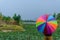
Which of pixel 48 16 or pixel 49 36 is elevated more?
pixel 48 16


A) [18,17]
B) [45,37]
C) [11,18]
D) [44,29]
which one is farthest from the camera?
[11,18]

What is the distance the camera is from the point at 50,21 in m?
2.11

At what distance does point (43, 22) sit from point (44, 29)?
0.06 metres

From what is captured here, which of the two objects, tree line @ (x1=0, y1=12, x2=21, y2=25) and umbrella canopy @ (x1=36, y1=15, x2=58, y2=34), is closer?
umbrella canopy @ (x1=36, y1=15, x2=58, y2=34)

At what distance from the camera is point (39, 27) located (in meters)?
2.15

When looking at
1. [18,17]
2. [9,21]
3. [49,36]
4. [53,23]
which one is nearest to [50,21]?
[53,23]

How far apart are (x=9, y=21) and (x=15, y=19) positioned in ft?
2.34

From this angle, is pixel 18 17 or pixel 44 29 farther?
pixel 18 17

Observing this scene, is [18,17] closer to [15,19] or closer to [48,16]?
[15,19]

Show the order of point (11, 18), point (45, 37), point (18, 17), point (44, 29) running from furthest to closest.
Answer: point (11, 18) → point (18, 17) → point (44, 29) → point (45, 37)

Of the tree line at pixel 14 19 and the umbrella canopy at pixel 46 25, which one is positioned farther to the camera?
the tree line at pixel 14 19

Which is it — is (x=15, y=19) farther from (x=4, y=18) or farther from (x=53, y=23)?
(x=53, y=23)

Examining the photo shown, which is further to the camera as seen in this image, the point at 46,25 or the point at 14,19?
the point at 14,19

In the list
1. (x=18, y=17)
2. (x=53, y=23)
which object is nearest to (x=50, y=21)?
(x=53, y=23)
